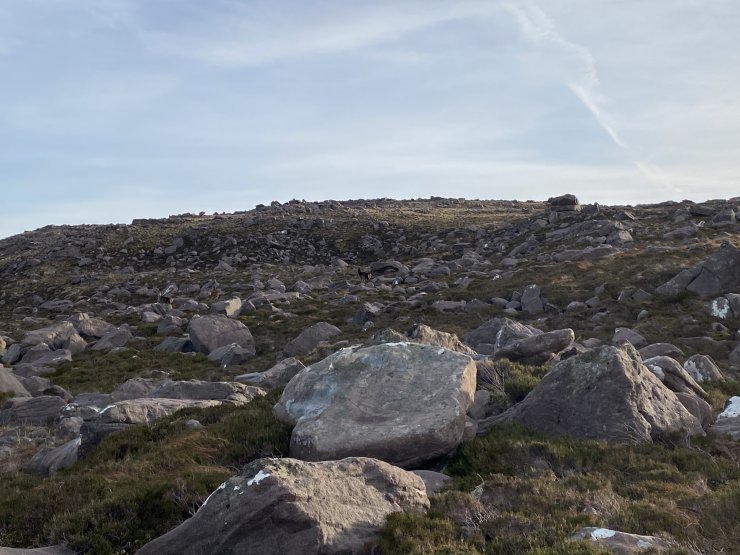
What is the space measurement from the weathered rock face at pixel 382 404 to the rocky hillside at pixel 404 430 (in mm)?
44

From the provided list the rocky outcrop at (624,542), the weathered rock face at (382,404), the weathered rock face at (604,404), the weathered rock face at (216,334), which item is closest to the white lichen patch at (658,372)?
the weathered rock face at (604,404)

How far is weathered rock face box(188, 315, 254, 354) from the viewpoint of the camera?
29.5 m

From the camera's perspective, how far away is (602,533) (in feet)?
25.3

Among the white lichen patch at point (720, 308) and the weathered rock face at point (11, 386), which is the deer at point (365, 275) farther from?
the weathered rock face at point (11, 386)

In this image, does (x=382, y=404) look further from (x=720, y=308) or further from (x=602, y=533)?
(x=720, y=308)

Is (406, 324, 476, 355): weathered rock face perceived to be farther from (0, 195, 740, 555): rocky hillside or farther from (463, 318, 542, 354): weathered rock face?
(463, 318, 542, 354): weathered rock face

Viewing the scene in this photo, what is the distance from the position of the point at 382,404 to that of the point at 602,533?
17.7 ft

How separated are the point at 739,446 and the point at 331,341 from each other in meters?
18.3

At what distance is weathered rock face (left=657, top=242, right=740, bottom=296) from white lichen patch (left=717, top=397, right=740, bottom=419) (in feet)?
47.5

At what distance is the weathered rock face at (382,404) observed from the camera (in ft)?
36.7

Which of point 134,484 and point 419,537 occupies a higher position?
point 419,537

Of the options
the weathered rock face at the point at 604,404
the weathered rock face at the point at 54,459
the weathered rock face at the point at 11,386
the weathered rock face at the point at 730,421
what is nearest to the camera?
the weathered rock face at the point at 604,404

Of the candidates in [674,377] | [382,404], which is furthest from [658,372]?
[382,404]

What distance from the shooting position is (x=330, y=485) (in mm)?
8828
